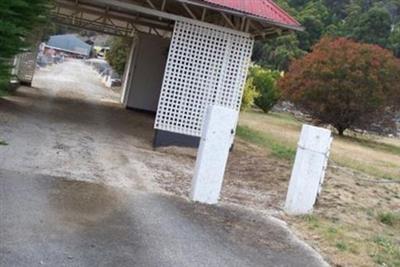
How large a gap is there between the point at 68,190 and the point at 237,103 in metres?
6.68

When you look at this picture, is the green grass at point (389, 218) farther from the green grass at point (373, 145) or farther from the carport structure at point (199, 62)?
the green grass at point (373, 145)

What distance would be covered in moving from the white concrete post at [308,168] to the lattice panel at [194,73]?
5137 mm

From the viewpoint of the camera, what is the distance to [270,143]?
17484mm

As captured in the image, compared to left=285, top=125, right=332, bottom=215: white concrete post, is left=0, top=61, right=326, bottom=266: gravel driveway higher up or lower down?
lower down

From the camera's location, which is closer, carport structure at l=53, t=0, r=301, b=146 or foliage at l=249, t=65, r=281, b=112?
carport structure at l=53, t=0, r=301, b=146

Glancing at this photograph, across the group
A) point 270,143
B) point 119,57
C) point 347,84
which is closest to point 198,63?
point 270,143

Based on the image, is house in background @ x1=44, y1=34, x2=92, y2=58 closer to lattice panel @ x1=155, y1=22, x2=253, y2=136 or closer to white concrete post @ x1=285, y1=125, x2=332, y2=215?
lattice panel @ x1=155, y1=22, x2=253, y2=136

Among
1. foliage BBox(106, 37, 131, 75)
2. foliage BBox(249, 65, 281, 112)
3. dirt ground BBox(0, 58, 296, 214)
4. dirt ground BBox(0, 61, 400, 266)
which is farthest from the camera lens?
foliage BBox(106, 37, 131, 75)

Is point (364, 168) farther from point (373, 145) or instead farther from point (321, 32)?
point (321, 32)

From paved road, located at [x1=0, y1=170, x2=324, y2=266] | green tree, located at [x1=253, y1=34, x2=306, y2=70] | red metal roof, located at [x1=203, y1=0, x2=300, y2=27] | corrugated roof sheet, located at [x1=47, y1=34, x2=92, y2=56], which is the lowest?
paved road, located at [x1=0, y1=170, x2=324, y2=266]

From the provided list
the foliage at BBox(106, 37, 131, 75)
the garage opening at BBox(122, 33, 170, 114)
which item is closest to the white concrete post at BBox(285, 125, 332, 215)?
the garage opening at BBox(122, 33, 170, 114)

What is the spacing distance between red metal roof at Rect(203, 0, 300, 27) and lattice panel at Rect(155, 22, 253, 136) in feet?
2.20

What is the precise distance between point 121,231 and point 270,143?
11.7 m

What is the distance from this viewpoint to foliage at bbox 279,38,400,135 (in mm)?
24219
